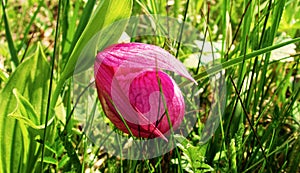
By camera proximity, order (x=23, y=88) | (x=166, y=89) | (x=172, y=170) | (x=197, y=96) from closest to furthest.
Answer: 1. (x=166, y=89)
2. (x=23, y=88)
3. (x=172, y=170)
4. (x=197, y=96)

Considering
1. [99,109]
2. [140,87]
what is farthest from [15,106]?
[140,87]

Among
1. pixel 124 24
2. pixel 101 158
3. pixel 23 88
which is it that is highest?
pixel 124 24

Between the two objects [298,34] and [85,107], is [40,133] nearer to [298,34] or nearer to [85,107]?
[85,107]

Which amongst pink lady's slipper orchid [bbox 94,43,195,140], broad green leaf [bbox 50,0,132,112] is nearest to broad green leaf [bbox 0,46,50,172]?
broad green leaf [bbox 50,0,132,112]

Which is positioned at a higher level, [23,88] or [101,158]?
[23,88]

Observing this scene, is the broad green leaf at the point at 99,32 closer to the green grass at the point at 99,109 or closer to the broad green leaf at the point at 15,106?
the green grass at the point at 99,109

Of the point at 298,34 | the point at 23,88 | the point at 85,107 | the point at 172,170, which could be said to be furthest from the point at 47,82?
the point at 298,34
